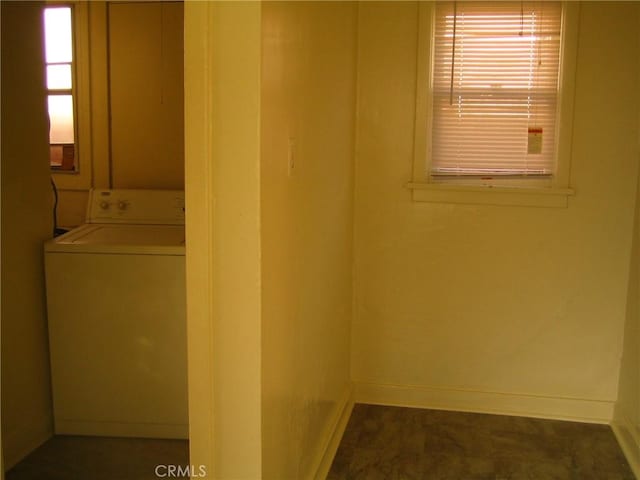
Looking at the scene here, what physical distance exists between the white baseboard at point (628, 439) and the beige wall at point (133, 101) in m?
2.64

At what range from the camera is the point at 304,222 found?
232 centimetres

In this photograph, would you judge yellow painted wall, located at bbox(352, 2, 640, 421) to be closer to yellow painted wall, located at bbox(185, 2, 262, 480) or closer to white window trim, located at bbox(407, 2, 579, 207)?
white window trim, located at bbox(407, 2, 579, 207)

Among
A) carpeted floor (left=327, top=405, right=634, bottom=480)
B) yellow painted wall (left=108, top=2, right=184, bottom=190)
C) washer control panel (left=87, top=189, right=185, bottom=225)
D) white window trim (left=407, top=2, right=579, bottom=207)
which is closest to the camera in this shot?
carpeted floor (left=327, top=405, right=634, bottom=480)

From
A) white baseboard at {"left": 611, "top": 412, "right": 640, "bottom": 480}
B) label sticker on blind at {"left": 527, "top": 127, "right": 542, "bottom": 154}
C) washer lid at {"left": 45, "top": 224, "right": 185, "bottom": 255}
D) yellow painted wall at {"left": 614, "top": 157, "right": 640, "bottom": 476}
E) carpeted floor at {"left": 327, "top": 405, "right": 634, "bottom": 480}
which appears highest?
label sticker on blind at {"left": 527, "top": 127, "right": 542, "bottom": 154}

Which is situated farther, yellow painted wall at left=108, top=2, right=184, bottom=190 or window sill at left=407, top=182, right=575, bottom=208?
yellow painted wall at left=108, top=2, right=184, bottom=190

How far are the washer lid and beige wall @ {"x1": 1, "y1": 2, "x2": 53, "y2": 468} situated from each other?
119 mm

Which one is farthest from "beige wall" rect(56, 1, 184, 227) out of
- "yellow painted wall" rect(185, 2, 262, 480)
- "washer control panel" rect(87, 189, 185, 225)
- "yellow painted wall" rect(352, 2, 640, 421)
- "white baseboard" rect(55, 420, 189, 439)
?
"yellow painted wall" rect(185, 2, 262, 480)

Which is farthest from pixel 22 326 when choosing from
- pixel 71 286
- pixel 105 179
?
pixel 105 179

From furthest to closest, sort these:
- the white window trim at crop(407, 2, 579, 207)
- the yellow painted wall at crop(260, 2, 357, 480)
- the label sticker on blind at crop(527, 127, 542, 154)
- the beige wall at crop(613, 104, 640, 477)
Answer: the label sticker on blind at crop(527, 127, 542, 154)
the white window trim at crop(407, 2, 579, 207)
the beige wall at crop(613, 104, 640, 477)
the yellow painted wall at crop(260, 2, 357, 480)

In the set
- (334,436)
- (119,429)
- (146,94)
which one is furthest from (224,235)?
(146,94)

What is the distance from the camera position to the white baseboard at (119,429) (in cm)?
310

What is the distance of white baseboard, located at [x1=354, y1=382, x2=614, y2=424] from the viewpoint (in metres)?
3.39

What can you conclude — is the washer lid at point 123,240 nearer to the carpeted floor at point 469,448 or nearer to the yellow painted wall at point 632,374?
the carpeted floor at point 469,448

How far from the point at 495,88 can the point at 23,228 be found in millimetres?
2274
